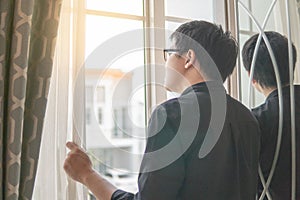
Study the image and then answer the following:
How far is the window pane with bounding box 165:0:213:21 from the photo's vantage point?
1.80 meters

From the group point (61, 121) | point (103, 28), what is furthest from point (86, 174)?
point (103, 28)

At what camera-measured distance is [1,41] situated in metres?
1.09

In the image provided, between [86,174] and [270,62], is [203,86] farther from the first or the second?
[270,62]

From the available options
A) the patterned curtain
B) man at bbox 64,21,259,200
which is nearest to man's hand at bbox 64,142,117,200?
man at bbox 64,21,259,200

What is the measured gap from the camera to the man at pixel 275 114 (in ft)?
4.57

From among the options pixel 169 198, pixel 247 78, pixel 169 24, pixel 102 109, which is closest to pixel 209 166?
pixel 169 198

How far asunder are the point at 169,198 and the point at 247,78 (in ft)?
3.01

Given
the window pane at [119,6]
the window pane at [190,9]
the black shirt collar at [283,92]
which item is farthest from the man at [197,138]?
the window pane at [190,9]

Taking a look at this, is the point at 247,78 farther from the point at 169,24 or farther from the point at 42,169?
the point at 42,169

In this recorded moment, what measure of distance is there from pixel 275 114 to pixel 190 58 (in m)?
0.50

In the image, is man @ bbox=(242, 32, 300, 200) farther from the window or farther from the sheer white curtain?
the sheer white curtain

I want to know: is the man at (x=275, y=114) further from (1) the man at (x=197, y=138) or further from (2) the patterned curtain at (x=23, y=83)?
(2) the patterned curtain at (x=23, y=83)

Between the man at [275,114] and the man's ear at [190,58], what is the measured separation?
0.42 m

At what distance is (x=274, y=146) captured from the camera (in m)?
1.40
